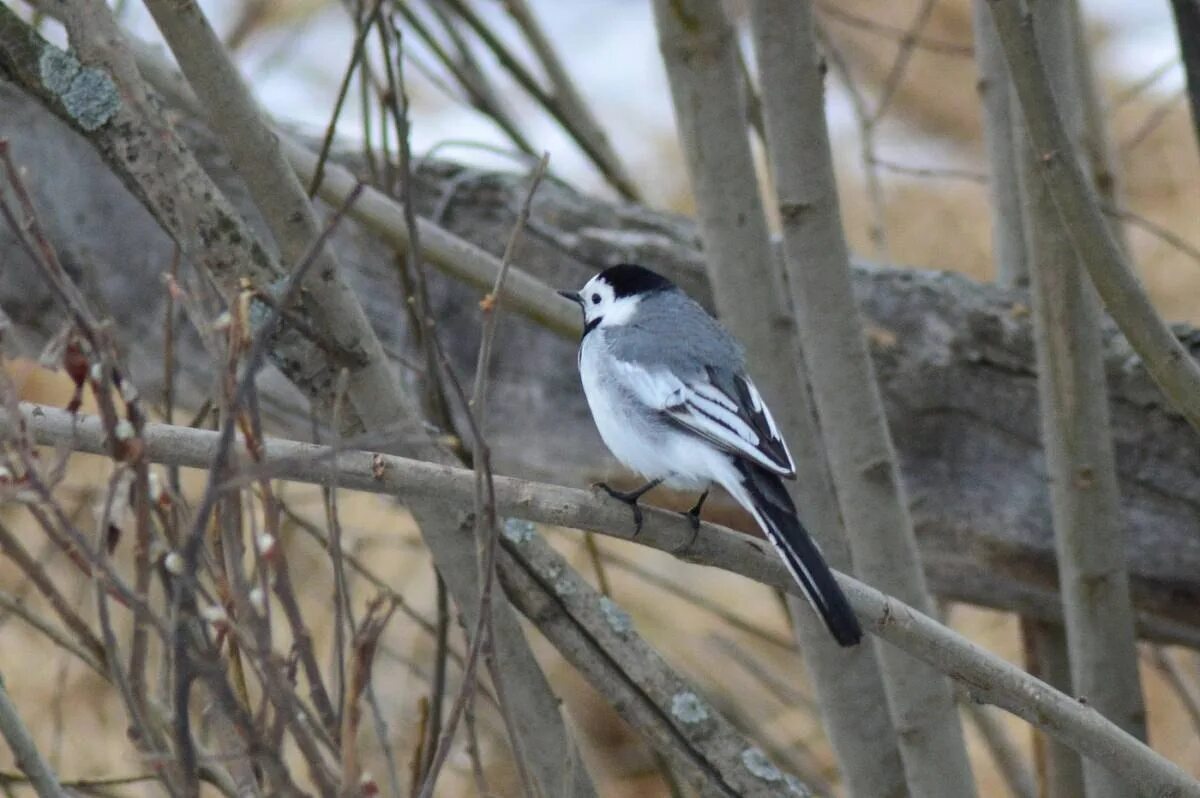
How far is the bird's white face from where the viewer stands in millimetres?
2209

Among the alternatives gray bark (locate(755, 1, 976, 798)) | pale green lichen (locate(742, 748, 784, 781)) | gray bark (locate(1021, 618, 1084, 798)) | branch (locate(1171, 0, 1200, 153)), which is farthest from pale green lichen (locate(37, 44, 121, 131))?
gray bark (locate(1021, 618, 1084, 798))

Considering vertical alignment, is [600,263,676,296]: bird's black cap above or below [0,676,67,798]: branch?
above

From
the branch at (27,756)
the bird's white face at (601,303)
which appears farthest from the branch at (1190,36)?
the branch at (27,756)

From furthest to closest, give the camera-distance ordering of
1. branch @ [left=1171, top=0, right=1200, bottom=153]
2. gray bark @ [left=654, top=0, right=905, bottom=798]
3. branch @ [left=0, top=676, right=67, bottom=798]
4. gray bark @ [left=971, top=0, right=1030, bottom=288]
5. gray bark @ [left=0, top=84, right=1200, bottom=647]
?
1. gray bark @ [left=971, top=0, right=1030, bottom=288]
2. gray bark @ [left=0, top=84, right=1200, bottom=647]
3. gray bark @ [left=654, top=0, right=905, bottom=798]
4. branch @ [left=1171, top=0, right=1200, bottom=153]
5. branch @ [left=0, top=676, right=67, bottom=798]

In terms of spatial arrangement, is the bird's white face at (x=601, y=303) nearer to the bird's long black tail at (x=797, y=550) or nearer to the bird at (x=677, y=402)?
the bird at (x=677, y=402)

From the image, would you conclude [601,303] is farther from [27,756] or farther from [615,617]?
[27,756]

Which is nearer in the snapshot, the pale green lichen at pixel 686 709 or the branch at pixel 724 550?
the branch at pixel 724 550

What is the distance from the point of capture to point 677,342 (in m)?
2.08

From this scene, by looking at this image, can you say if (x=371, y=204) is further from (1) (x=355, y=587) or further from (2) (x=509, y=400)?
(1) (x=355, y=587)

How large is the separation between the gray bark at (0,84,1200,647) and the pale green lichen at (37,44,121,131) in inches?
16.8

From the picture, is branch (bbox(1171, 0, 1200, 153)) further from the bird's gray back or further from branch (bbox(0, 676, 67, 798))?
branch (bbox(0, 676, 67, 798))

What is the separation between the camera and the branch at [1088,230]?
1444 mm

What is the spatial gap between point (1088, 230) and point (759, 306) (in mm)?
621

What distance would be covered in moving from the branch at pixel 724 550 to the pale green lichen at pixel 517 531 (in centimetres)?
30
